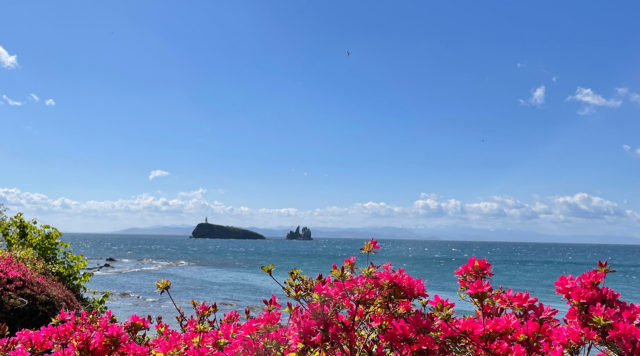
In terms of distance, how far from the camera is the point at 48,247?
37.3 feet

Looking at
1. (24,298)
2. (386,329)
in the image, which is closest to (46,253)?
(24,298)

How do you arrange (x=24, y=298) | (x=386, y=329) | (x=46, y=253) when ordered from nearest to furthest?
(x=386, y=329) < (x=24, y=298) < (x=46, y=253)

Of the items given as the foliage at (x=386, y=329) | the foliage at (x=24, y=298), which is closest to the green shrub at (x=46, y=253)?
the foliage at (x=24, y=298)

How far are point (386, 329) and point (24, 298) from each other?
8.99 m

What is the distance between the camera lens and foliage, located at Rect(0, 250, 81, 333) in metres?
7.49

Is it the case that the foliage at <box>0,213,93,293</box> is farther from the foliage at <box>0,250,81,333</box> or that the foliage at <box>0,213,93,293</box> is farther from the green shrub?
the foliage at <box>0,250,81,333</box>

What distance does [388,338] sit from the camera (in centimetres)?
249

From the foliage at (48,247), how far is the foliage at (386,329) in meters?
9.73

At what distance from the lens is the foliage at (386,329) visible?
2324 mm

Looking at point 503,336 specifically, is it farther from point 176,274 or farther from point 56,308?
Result: point 176,274

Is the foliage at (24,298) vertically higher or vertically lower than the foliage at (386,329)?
lower

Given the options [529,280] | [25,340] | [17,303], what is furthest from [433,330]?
[529,280]

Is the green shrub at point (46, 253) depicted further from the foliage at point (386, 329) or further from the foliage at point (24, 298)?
the foliage at point (386, 329)

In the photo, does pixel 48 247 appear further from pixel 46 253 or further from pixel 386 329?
pixel 386 329
